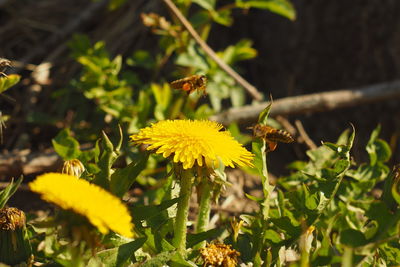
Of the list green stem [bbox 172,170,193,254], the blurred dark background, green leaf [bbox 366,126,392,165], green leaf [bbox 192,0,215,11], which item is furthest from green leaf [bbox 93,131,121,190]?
the blurred dark background

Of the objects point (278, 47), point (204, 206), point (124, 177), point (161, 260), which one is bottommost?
point (278, 47)

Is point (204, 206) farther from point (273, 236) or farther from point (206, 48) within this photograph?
point (206, 48)

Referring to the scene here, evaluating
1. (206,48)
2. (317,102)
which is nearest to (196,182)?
(206,48)

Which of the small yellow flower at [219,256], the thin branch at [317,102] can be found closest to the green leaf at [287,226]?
the small yellow flower at [219,256]

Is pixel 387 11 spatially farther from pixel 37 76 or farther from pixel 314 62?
pixel 37 76

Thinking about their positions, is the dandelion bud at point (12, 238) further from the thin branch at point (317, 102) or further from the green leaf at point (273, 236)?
the thin branch at point (317, 102)

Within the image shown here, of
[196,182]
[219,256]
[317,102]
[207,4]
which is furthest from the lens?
[317,102]
